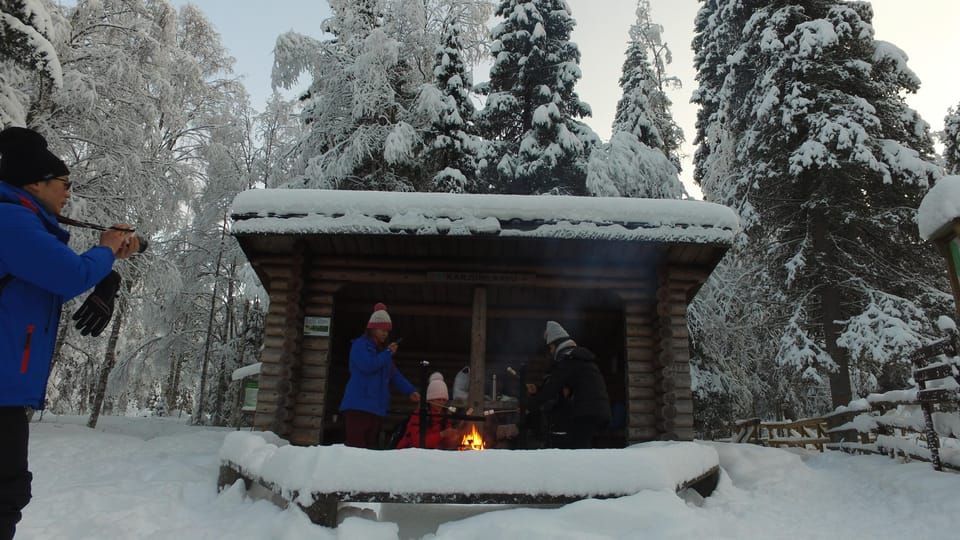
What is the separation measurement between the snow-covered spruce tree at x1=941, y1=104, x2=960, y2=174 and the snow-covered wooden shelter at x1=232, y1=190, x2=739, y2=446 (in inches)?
659

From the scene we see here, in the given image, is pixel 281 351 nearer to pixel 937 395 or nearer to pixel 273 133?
pixel 937 395

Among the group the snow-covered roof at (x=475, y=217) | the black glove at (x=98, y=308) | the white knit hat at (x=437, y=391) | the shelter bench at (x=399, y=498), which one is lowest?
the shelter bench at (x=399, y=498)

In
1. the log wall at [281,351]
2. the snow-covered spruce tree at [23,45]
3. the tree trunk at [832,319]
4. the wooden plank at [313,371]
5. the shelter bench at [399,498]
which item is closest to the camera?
the shelter bench at [399,498]

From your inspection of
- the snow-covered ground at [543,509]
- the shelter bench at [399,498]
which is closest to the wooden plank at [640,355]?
the snow-covered ground at [543,509]

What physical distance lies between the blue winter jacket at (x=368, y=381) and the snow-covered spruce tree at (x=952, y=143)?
851 inches

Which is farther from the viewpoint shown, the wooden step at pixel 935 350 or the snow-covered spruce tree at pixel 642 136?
the snow-covered spruce tree at pixel 642 136

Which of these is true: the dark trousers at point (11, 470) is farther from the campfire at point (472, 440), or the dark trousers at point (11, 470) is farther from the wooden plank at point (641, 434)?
the wooden plank at point (641, 434)

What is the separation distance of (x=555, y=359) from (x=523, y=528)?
9.74 ft

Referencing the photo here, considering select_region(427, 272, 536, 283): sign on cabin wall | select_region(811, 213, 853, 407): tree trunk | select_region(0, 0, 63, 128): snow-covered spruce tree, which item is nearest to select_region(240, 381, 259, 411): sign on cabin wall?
select_region(427, 272, 536, 283): sign on cabin wall

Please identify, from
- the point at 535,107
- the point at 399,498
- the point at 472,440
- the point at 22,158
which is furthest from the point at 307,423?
the point at 535,107

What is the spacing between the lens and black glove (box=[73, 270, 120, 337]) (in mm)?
2857

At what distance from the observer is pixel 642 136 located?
2000 centimetres

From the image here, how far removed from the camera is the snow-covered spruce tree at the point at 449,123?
673 inches

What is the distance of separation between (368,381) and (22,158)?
403 cm
